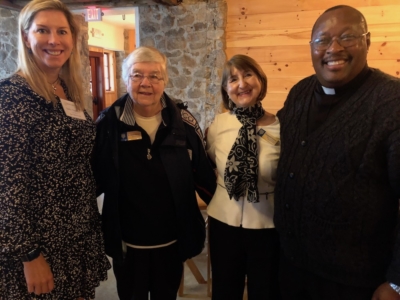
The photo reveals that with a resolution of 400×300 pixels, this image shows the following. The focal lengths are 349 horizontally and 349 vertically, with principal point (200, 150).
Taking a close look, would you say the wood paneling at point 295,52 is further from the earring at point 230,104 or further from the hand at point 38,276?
the hand at point 38,276

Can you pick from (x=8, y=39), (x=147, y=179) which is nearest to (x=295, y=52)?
(x=147, y=179)

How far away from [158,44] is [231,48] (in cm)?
101

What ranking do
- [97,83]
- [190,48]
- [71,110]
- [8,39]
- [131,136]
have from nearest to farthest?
[71,110] → [131,136] → [190,48] → [8,39] → [97,83]

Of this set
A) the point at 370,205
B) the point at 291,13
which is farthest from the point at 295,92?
the point at 291,13

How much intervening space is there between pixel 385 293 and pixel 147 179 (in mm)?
1042

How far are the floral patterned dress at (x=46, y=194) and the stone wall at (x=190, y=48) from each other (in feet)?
9.83

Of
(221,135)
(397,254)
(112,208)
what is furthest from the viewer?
(221,135)

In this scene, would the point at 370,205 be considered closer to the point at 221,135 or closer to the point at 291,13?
the point at 221,135

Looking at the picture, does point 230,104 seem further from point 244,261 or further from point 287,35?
point 287,35

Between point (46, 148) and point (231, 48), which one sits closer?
point (46, 148)

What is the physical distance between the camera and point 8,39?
5344 mm

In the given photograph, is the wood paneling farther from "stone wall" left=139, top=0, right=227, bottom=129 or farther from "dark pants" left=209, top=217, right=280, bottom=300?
"dark pants" left=209, top=217, right=280, bottom=300

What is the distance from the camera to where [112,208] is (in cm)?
165

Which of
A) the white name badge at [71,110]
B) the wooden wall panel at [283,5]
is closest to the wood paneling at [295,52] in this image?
the wooden wall panel at [283,5]
